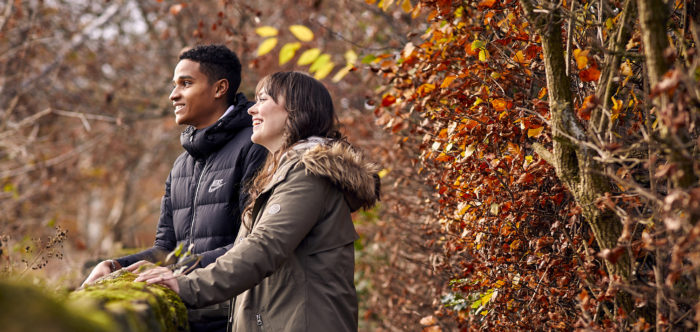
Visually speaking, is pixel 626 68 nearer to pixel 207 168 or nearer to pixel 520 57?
pixel 520 57

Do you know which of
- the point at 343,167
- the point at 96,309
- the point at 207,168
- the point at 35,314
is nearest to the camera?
the point at 35,314

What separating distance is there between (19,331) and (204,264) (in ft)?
6.23

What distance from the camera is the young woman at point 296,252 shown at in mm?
2463

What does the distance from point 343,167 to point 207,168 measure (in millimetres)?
1159

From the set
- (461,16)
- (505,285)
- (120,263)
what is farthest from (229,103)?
(505,285)

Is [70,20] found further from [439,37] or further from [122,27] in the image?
[439,37]

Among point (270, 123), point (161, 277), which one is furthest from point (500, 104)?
point (161, 277)

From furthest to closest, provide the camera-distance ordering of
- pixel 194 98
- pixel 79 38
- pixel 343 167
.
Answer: pixel 79 38 → pixel 194 98 → pixel 343 167

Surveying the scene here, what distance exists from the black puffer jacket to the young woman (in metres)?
0.47

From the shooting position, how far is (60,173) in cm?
1284

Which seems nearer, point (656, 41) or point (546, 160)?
point (656, 41)

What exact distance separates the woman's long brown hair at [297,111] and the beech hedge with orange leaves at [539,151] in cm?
33

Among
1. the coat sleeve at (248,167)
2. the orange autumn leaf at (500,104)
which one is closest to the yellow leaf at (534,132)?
the orange autumn leaf at (500,104)

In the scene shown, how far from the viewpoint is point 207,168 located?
3645 millimetres
